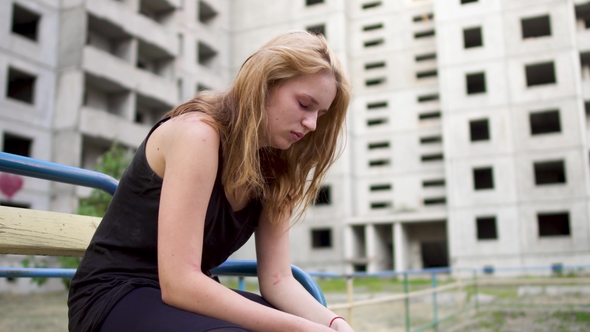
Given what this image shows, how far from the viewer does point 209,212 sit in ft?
3.77

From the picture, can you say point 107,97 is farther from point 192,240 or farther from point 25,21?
point 192,240

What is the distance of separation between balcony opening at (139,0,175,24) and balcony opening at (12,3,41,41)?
4.83 metres

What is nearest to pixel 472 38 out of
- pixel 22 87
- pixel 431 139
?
pixel 431 139

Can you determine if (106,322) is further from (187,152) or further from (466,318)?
(466,318)

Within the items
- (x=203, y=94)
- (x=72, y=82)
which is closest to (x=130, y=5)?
(x=72, y=82)

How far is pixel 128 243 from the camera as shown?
1.12 metres

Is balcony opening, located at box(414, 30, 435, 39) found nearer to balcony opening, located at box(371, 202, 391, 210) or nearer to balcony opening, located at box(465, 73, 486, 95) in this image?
balcony opening, located at box(465, 73, 486, 95)

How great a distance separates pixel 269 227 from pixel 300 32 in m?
0.51

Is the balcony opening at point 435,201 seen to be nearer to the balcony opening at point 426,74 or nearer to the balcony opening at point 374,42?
the balcony opening at point 426,74

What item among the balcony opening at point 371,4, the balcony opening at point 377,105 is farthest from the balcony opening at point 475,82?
the balcony opening at point 371,4

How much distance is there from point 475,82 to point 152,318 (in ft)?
90.7

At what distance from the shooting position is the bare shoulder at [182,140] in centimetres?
107

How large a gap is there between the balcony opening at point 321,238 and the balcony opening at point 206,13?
40.5ft

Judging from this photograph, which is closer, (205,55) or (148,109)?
(148,109)
